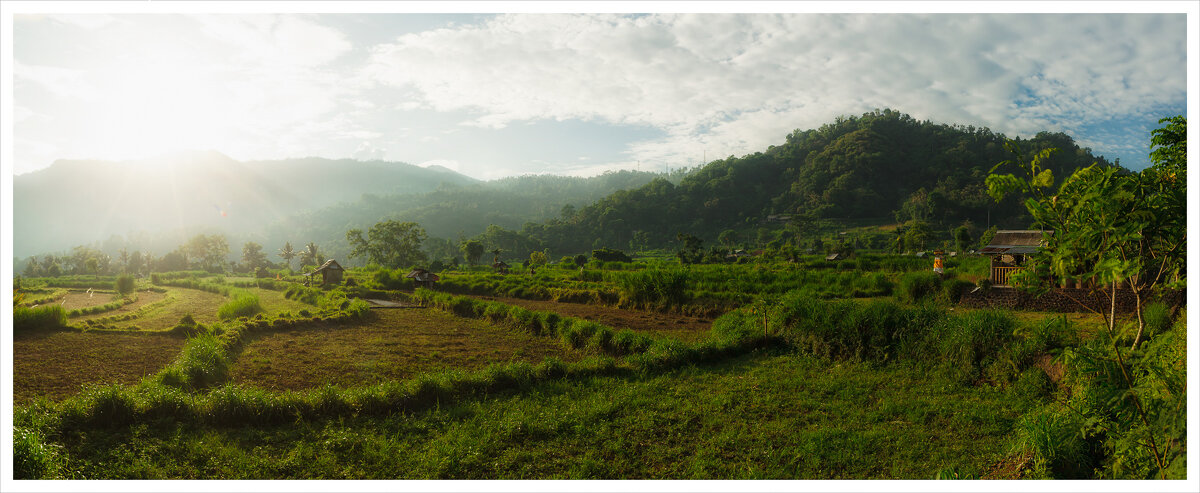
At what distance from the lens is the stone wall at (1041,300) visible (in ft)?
42.0

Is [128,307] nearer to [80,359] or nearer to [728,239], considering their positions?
[80,359]

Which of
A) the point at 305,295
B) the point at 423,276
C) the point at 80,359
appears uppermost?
the point at 423,276

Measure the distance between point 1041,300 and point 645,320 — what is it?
39.0 ft

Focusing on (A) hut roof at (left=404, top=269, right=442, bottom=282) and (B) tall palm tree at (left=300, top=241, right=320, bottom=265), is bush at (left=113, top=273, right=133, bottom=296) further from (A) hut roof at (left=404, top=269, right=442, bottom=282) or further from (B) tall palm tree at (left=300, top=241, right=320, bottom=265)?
(B) tall palm tree at (left=300, top=241, right=320, bottom=265)

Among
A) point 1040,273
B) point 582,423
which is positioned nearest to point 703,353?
point 582,423

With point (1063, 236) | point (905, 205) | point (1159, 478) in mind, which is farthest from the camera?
point (905, 205)

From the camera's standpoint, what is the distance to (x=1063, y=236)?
10.9ft

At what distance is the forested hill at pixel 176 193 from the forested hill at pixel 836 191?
68.2 m

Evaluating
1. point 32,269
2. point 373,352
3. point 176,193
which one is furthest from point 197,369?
point 176,193

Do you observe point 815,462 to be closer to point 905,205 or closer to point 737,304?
point 737,304

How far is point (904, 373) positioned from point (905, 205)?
259 ft

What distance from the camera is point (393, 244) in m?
56.5

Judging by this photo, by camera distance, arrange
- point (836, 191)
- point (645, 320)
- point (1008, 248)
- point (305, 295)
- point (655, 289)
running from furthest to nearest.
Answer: point (836, 191) → point (305, 295) → point (655, 289) → point (1008, 248) → point (645, 320)

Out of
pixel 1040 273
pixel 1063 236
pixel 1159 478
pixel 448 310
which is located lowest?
pixel 448 310
